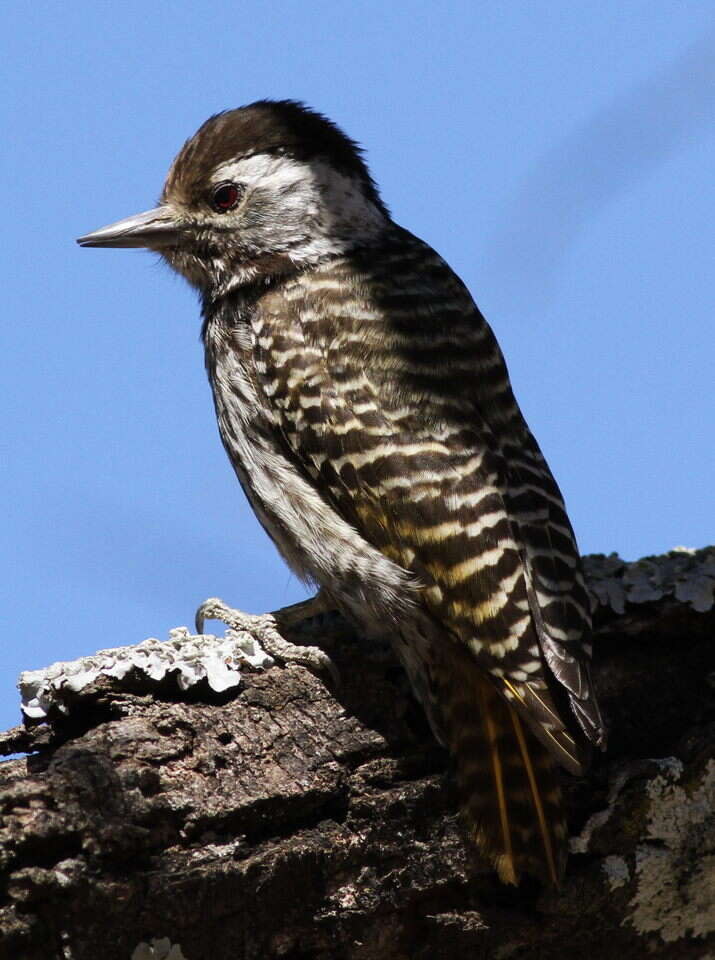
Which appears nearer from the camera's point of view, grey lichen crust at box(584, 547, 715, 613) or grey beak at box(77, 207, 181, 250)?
grey lichen crust at box(584, 547, 715, 613)

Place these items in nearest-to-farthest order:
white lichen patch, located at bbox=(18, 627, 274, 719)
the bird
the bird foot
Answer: white lichen patch, located at bbox=(18, 627, 274, 719) → the bird → the bird foot

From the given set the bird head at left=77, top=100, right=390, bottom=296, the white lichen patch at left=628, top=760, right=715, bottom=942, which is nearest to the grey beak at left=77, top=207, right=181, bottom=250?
the bird head at left=77, top=100, right=390, bottom=296

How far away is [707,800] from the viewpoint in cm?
373

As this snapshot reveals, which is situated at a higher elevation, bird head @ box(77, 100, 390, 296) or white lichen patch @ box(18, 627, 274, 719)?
bird head @ box(77, 100, 390, 296)

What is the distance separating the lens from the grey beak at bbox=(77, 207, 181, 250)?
5.39 meters

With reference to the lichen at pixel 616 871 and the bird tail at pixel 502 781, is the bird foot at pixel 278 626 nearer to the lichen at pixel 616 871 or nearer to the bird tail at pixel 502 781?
the bird tail at pixel 502 781

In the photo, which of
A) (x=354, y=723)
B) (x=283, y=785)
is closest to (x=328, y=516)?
(x=354, y=723)

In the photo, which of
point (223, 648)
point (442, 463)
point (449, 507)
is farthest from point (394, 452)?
point (223, 648)

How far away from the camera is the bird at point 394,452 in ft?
12.3

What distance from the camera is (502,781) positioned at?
3.69 metres

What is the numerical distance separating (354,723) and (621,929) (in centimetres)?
94

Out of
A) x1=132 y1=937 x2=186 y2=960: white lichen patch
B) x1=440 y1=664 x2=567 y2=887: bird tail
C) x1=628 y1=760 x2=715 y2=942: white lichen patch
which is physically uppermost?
x1=440 y1=664 x2=567 y2=887: bird tail

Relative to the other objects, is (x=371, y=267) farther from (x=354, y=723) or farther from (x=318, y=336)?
(x=354, y=723)

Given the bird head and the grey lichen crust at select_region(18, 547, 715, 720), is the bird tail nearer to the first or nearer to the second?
the grey lichen crust at select_region(18, 547, 715, 720)
